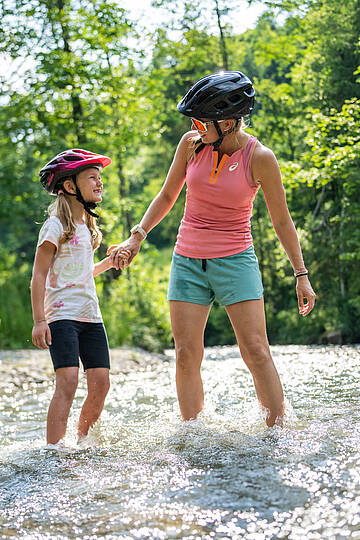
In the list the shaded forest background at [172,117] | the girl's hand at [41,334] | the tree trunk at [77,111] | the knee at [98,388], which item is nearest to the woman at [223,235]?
the knee at [98,388]

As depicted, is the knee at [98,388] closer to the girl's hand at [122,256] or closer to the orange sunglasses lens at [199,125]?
the girl's hand at [122,256]

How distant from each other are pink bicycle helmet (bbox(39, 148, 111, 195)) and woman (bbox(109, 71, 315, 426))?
26.6 inches

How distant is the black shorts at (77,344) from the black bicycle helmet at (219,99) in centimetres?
148

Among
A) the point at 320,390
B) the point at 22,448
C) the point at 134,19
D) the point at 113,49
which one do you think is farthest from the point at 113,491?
the point at 134,19

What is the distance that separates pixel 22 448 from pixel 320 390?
2.71m

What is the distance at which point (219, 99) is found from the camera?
142 inches

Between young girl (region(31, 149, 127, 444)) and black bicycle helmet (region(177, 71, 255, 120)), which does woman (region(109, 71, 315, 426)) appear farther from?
young girl (region(31, 149, 127, 444))

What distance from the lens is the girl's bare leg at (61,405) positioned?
380 cm

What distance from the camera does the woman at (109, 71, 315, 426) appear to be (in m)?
3.68

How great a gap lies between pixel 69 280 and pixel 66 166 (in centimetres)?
78

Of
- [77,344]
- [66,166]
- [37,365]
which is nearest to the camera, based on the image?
[77,344]

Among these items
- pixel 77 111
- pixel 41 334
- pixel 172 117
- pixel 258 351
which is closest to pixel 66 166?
pixel 41 334

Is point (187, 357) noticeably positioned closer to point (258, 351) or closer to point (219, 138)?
point (258, 351)

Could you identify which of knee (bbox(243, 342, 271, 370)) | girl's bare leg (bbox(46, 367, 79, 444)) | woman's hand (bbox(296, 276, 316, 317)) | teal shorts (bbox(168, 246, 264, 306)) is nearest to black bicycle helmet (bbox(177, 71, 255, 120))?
teal shorts (bbox(168, 246, 264, 306))
